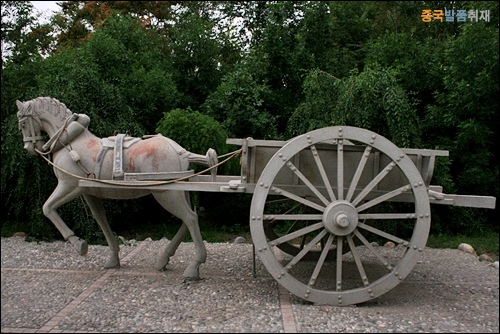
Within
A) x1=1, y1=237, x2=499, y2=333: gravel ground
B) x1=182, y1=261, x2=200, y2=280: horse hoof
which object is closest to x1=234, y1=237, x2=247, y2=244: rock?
x1=1, y1=237, x2=499, y2=333: gravel ground

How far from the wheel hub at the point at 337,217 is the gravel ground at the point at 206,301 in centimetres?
67

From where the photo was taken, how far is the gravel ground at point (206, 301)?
161 inches

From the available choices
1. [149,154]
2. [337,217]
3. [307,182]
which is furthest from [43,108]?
[337,217]

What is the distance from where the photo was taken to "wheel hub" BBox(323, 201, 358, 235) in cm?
453

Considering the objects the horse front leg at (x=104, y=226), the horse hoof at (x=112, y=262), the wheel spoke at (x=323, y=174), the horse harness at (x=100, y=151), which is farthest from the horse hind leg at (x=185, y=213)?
the wheel spoke at (x=323, y=174)

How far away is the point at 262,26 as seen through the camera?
11875mm

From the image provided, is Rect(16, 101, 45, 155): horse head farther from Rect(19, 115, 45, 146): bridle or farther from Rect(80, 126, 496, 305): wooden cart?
Rect(80, 126, 496, 305): wooden cart

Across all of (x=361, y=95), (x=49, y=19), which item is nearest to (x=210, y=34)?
(x=49, y=19)

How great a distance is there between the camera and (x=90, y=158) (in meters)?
5.34

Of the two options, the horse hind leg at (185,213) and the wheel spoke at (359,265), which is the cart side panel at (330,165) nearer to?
the wheel spoke at (359,265)

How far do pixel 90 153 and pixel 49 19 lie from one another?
26.0ft

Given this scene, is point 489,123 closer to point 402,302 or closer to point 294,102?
point 294,102

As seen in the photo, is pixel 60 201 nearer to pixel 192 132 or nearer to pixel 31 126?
pixel 31 126

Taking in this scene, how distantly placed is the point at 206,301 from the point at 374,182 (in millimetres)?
1831
